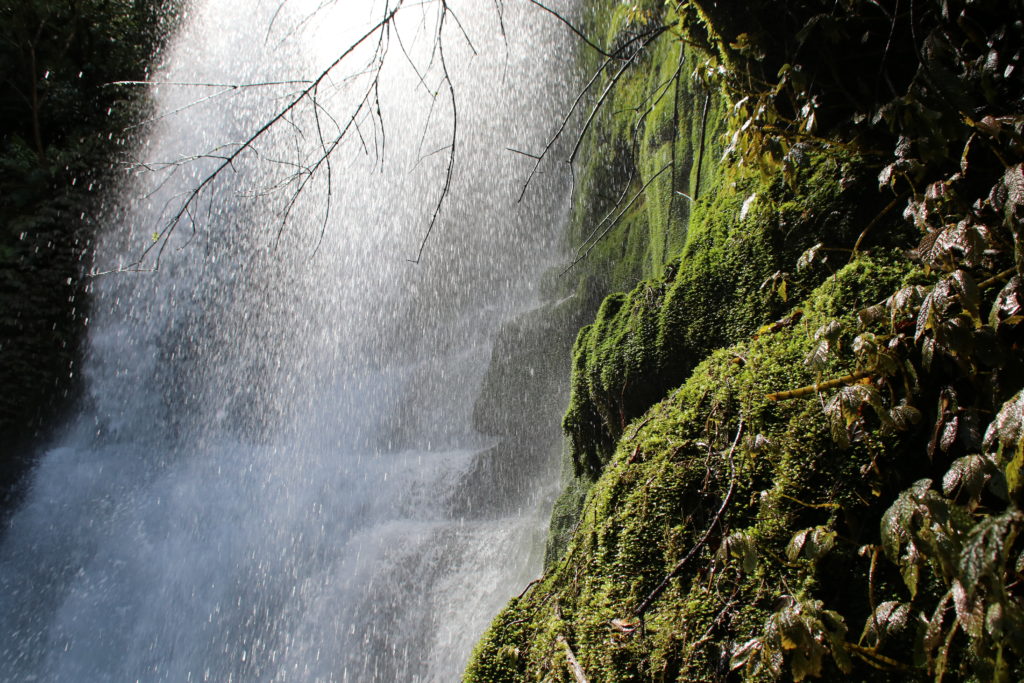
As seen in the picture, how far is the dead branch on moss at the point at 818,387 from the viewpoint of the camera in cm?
141

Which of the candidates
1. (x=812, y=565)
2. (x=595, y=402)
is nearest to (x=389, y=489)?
(x=595, y=402)

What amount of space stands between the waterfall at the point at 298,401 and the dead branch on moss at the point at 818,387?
287 cm

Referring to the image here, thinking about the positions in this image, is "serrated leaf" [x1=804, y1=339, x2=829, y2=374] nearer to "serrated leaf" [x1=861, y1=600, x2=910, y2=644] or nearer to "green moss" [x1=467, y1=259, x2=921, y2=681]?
"green moss" [x1=467, y1=259, x2=921, y2=681]

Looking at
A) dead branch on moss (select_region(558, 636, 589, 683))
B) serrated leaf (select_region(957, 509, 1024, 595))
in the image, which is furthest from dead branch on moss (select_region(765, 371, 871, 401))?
dead branch on moss (select_region(558, 636, 589, 683))

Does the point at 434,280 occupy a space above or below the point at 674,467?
above

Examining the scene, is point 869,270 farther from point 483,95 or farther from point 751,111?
point 483,95

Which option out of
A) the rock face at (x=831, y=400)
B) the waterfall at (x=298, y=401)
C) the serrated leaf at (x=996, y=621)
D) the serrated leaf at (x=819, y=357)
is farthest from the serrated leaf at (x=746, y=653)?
the waterfall at (x=298, y=401)

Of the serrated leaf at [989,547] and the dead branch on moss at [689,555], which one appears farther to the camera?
the dead branch on moss at [689,555]

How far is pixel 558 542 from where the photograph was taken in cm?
309

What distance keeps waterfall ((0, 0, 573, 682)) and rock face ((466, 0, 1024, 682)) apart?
2548 mm

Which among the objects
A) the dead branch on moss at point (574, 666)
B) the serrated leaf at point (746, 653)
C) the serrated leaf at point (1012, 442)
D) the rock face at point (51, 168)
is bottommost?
the dead branch on moss at point (574, 666)

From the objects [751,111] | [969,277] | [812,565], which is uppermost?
[751,111]

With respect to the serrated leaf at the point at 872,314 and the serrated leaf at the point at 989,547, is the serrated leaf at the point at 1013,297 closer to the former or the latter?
the serrated leaf at the point at 872,314

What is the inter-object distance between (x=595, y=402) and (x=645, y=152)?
3223 mm
